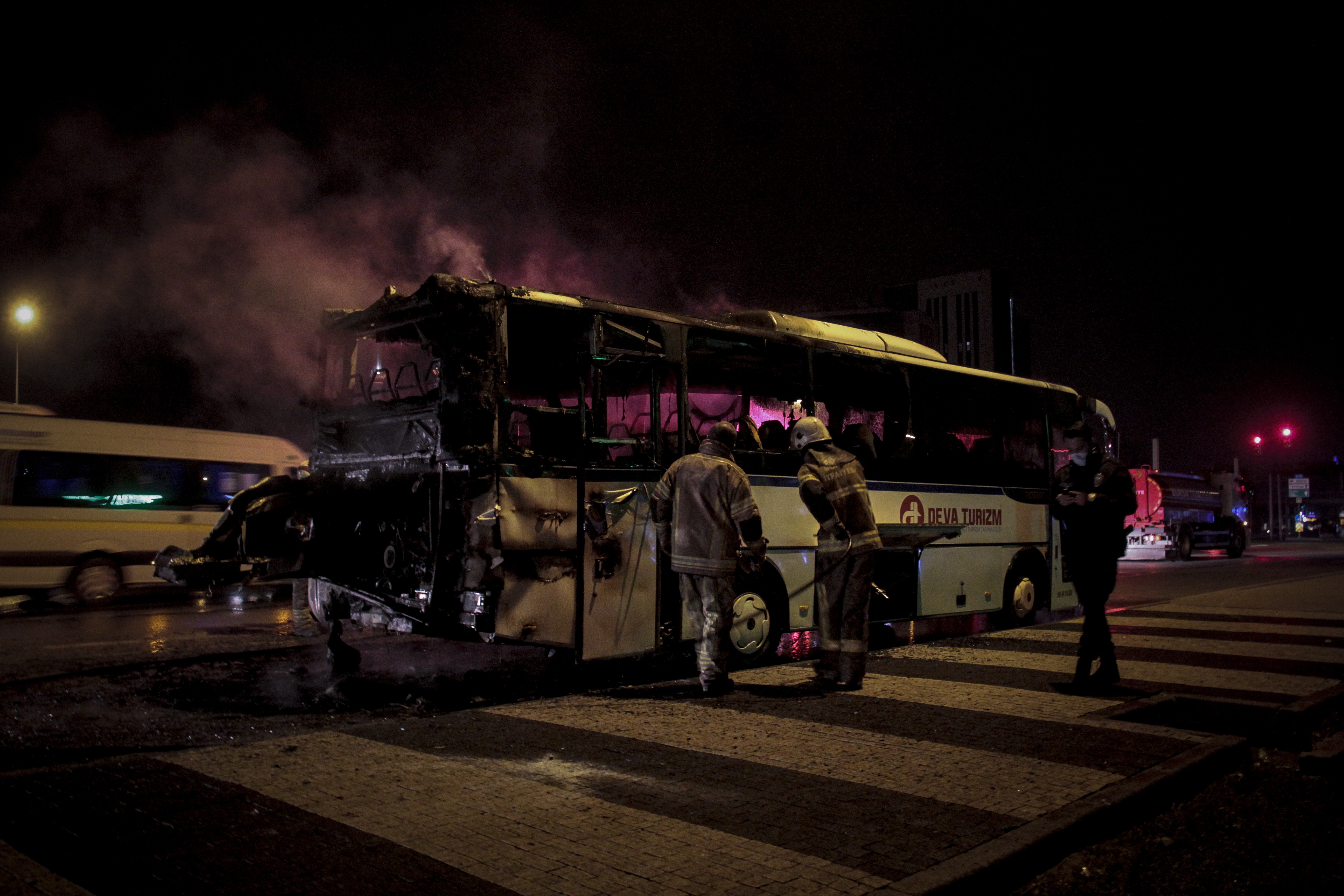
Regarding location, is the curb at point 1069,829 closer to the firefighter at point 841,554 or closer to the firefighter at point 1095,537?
the firefighter at point 1095,537

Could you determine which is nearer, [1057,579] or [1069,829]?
[1069,829]

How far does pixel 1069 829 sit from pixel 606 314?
15.7 ft

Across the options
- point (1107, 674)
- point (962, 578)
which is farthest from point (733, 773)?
point (962, 578)

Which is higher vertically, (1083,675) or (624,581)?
(624,581)

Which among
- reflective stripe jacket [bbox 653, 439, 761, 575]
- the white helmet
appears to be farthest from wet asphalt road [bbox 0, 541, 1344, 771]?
the white helmet

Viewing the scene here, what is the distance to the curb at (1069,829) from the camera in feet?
11.3

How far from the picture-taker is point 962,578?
35.3 feet

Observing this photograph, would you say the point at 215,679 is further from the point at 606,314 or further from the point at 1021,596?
the point at 1021,596

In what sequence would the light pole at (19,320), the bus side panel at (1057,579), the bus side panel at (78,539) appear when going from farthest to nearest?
the light pole at (19,320) → the bus side panel at (78,539) → the bus side panel at (1057,579)

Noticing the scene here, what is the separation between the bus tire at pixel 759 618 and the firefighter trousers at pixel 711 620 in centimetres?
105

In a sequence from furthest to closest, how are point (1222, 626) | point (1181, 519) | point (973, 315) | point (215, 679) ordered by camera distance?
point (973, 315) < point (1181, 519) < point (1222, 626) < point (215, 679)

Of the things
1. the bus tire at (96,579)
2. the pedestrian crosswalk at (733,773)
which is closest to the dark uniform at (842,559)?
the pedestrian crosswalk at (733,773)

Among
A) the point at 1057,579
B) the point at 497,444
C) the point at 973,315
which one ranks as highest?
the point at 973,315

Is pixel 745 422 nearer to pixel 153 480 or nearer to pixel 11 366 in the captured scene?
pixel 153 480
